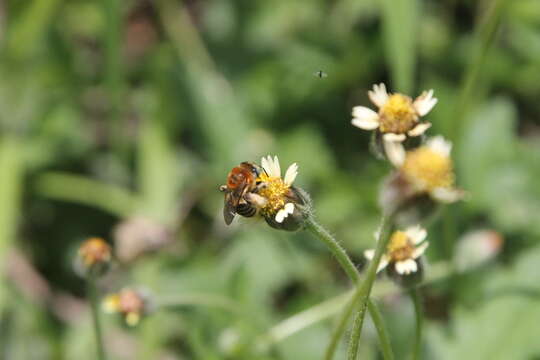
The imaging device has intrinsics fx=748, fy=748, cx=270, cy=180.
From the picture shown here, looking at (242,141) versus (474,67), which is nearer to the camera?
(474,67)

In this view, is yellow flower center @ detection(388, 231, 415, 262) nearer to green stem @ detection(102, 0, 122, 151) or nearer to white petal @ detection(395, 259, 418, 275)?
white petal @ detection(395, 259, 418, 275)

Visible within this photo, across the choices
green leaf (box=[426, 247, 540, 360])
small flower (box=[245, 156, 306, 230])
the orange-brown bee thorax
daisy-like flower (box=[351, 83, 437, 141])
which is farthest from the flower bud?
green leaf (box=[426, 247, 540, 360])

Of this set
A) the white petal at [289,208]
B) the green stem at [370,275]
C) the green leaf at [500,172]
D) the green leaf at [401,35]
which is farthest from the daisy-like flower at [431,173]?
the green leaf at [500,172]

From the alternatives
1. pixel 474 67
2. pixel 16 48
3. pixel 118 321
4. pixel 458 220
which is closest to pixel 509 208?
pixel 458 220

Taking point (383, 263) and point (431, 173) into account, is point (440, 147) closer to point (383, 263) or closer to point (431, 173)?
point (431, 173)

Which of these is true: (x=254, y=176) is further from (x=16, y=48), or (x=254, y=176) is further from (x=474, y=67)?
(x=16, y=48)

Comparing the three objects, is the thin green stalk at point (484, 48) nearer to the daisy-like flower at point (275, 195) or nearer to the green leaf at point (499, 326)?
the green leaf at point (499, 326)
